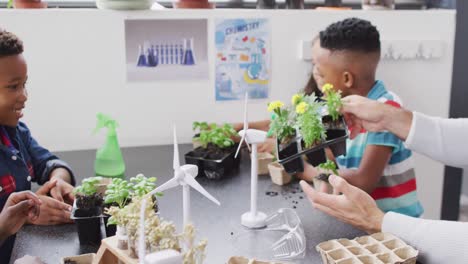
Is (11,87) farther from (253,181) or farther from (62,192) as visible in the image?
(253,181)

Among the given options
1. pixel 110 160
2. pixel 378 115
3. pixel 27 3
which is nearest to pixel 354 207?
pixel 378 115

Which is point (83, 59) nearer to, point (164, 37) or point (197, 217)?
point (164, 37)

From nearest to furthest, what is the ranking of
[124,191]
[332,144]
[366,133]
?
1. [124,191]
2. [332,144]
3. [366,133]

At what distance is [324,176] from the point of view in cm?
150

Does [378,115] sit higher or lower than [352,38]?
lower

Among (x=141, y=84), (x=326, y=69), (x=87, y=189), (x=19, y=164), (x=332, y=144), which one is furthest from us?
(x=141, y=84)

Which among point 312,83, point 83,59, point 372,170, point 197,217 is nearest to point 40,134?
point 83,59

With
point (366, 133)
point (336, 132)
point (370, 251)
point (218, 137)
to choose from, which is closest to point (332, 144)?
point (336, 132)

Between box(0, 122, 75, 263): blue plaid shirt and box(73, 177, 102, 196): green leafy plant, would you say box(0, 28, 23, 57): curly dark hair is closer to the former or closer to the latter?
box(0, 122, 75, 263): blue plaid shirt

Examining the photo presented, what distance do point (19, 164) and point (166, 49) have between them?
753 mm

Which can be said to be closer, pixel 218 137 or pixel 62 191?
pixel 62 191

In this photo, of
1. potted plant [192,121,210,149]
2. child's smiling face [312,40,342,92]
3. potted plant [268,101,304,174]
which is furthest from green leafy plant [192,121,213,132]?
potted plant [268,101,304,174]

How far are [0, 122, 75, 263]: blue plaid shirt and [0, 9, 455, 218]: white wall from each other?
1.07 ft

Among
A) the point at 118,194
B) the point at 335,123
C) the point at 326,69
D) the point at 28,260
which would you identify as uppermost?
the point at 326,69
